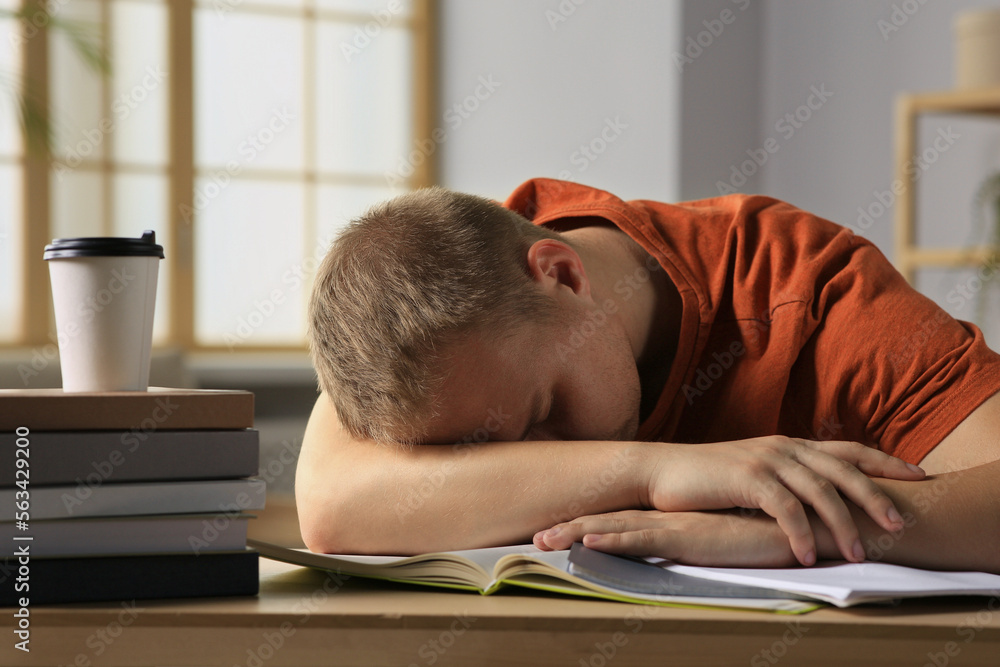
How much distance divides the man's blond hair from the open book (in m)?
0.16

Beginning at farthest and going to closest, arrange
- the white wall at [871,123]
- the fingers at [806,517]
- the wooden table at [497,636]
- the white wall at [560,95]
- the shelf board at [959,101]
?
the white wall at [560,95]
the white wall at [871,123]
the shelf board at [959,101]
the fingers at [806,517]
the wooden table at [497,636]

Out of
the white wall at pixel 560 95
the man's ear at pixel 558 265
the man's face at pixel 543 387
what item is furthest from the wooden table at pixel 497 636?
the white wall at pixel 560 95

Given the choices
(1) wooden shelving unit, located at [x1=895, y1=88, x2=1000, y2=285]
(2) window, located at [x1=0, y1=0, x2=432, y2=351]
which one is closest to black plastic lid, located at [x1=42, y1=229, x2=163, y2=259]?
→ (1) wooden shelving unit, located at [x1=895, y1=88, x2=1000, y2=285]

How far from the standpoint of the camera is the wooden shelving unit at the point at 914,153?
2721 millimetres

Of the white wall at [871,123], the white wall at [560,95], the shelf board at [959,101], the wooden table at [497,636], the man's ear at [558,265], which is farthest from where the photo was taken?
the white wall at [560,95]

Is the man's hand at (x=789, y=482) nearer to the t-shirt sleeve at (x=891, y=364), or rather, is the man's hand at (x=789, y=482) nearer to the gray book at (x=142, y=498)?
the t-shirt sleeve at (x=891, y=364)

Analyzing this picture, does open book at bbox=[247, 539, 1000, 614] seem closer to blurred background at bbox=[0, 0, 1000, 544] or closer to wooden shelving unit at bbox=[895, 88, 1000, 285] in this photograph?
wooden shelving unit at bbox=[895, 88, 1000, 285]

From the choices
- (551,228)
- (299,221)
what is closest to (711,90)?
(299,221)

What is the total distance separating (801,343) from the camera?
3.07 ft

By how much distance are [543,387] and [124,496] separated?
38cm

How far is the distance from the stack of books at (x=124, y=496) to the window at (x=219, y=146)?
2809 mm

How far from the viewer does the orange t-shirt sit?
897 mm

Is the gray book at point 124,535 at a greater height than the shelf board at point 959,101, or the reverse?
the shelf board at point 959,101

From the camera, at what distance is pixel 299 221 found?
12.1 feet
